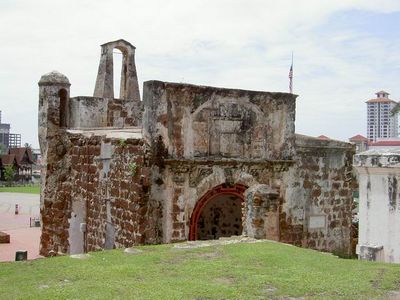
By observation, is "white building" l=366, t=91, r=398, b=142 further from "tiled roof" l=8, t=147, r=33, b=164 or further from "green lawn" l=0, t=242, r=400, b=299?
"green lawn" l=0, t=242, r=400, b=299

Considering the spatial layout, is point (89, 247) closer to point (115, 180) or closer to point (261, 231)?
point (115, 180)

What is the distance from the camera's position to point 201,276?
6.75 m

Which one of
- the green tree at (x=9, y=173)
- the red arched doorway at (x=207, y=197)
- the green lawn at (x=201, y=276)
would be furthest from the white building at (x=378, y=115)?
the green lawn at (x=201, y=276)

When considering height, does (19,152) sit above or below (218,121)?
above

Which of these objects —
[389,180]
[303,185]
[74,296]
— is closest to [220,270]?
[74,296]

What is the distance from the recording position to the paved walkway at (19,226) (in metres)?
19.3

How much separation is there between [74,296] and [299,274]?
2658mm

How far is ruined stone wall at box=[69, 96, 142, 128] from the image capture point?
17297mm

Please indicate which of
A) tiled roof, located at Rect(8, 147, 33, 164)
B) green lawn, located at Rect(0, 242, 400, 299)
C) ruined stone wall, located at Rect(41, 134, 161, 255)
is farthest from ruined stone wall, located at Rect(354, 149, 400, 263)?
tiled roof, located at Rect(8, 147, 33, 164)

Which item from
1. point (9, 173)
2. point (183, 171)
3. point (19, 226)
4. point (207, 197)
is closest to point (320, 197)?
point (207, 197)

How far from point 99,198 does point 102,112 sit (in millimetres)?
4320

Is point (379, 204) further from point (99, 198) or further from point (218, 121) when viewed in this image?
point (99, 198)

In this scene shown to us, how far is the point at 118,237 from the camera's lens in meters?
13.1

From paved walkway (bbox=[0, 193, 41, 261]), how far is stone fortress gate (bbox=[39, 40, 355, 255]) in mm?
2603
